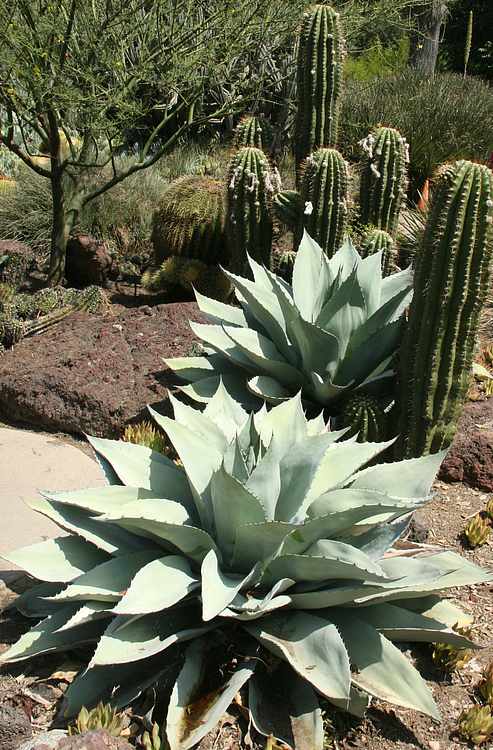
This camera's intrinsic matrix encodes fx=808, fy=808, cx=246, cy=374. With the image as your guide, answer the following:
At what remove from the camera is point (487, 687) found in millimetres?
2799

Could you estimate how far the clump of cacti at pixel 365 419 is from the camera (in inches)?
161

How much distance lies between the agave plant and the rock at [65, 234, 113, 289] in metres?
3.54

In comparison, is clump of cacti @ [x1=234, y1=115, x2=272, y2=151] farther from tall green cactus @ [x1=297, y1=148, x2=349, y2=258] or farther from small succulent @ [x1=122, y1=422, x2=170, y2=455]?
small succulent @ [x1=122, y1=422, x2=170, y2=455]

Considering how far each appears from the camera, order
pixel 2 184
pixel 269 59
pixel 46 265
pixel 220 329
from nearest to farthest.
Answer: pixel 220 329 < pixel 46 265 < pixel 2 184 < pixel 269 59

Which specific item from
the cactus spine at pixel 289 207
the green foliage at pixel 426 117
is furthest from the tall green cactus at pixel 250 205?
the green foliage at pixel 426 117

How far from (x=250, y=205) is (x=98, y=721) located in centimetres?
451

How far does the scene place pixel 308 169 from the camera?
5750 millimetres

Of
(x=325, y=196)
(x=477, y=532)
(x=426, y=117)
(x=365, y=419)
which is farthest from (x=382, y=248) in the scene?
(x=426, y=117)

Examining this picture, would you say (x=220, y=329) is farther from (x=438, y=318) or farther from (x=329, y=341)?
(x=438, y=318)

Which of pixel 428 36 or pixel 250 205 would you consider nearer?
pixel 250 205

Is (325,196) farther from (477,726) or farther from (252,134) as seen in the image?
(477,726)

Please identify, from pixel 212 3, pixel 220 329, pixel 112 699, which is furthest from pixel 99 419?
pixel 212 3

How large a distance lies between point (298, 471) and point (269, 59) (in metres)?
10.9

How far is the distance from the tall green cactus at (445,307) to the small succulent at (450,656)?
4.44 ft
